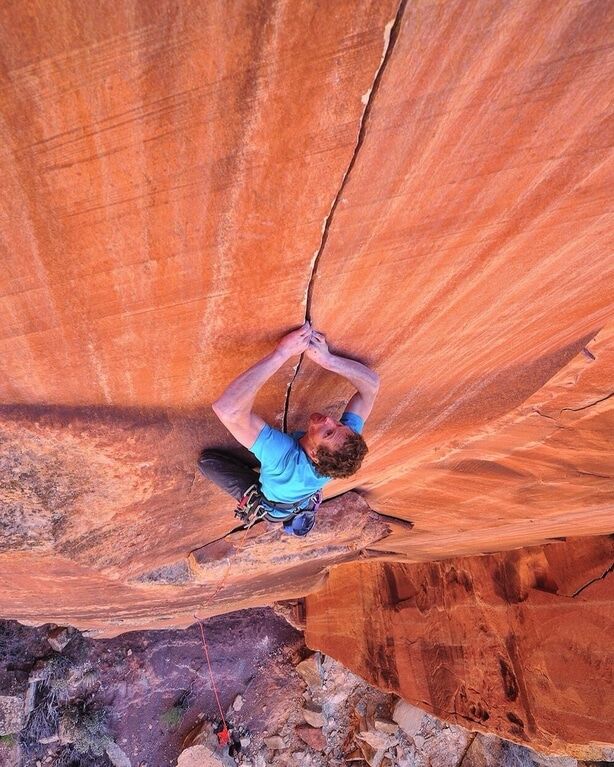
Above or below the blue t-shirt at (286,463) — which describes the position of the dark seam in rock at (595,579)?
below

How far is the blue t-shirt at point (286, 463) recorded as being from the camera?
241 centimetres

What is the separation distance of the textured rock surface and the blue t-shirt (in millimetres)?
2668

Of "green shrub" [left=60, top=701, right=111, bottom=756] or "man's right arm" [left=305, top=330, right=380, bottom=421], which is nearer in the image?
"man's right arm" [left=305, top=330, right=380, bottom=421]

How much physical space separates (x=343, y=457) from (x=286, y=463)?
0.33 meters

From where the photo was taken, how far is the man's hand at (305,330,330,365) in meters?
2.08

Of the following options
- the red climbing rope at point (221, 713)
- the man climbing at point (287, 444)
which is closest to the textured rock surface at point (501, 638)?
the red climbing rope at point (221, 713)

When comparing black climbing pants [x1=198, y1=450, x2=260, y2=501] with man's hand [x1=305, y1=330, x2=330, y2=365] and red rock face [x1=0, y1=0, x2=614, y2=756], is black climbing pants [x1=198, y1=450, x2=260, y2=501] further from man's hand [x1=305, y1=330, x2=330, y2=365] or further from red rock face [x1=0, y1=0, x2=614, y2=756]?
man's hand [x1=305, y1=330, x2=330, y2=365]

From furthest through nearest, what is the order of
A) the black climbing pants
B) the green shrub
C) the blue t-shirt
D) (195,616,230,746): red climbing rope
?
(195,616,230,746): red climbing rope < the green shrub < the black climbing pants < the blue t-shirt

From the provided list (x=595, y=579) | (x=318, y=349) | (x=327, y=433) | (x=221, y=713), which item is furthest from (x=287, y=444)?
(x=221, y=713)

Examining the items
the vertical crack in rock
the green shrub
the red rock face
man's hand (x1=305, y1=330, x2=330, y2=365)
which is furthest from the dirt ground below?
the vertical crack in rock

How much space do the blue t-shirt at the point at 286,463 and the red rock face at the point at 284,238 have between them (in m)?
0.21

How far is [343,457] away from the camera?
7.57 feet

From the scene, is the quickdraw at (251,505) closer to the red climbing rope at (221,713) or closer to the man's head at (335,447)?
the man's head at (335,447)

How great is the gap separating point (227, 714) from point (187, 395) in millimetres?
7292
